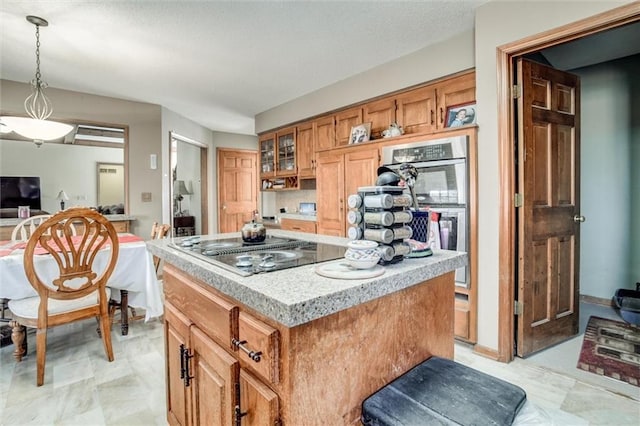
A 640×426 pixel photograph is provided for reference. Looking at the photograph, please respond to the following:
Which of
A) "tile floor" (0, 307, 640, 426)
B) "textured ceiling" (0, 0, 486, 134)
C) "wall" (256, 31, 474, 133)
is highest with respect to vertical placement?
"textured ceiling" (0, 0, 486, 134)

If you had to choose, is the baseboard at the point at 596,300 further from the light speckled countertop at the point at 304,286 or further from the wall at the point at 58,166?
the wall at the point at 58,166

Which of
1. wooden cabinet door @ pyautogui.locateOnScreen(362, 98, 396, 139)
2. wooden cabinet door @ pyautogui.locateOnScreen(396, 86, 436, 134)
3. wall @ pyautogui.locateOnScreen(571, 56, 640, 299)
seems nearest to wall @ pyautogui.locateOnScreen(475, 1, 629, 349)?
wooden cabinet door @ pyautogui.locateOnScreen(396, 86, 436, 134)

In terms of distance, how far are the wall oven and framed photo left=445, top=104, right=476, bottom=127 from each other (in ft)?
0.99

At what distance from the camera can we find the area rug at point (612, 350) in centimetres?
205

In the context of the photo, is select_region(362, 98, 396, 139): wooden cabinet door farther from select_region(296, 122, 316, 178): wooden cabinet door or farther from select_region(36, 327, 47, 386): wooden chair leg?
select_region(36, 327, 47, 386): wooden chair leg

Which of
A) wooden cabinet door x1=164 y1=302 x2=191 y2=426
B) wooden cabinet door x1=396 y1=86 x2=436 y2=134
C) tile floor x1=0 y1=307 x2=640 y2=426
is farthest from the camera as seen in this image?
wooden cabinet door x1=396 y1=86 x2=436 y2=134

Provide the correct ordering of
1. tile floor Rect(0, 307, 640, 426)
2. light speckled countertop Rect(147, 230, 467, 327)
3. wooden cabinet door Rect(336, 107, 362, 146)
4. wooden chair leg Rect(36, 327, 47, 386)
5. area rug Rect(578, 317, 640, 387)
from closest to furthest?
1. light speckled countertop Rect(147, 230, 467, 327)
2. tile floor Rect(0, 307, 640, 426)
3. wooden chair leg Rect(36, 327, 47, 386)
4. area rug Rect(578, 317, 640, 387)
5. wooden cabinet door Rect(336, 107, 362, 146)

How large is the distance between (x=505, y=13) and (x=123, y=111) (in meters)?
4.49

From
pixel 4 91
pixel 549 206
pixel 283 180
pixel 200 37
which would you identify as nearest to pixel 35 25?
pixel 200 37

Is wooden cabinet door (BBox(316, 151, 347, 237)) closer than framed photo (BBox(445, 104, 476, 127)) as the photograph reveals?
No

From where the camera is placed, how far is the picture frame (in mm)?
2570

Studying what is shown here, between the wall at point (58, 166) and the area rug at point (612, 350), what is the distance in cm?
866

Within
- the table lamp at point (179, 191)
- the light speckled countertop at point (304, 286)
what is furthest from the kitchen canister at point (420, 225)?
the table lamp at point (179, 191)

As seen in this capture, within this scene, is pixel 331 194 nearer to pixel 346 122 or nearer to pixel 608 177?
pixel 346 122
